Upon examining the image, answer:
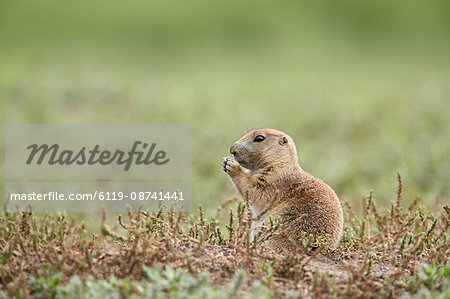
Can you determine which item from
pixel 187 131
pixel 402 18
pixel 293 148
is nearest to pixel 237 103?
pixel 187 131

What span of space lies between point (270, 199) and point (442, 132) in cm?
720

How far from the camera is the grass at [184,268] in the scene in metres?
3.30

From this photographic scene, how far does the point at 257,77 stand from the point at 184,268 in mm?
14486

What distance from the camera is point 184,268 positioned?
143 inches

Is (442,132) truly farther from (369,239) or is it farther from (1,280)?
(1,280)

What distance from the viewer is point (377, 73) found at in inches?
739

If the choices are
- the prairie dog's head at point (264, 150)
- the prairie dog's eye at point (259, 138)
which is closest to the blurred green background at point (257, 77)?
the prairie dog's head at point (264, 150)

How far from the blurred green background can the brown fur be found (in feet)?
1.17
